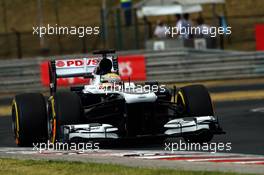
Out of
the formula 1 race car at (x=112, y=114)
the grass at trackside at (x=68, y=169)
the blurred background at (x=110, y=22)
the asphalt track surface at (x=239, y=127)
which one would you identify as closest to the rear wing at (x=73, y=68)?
the formula 1 race car at (x=112, y=114)

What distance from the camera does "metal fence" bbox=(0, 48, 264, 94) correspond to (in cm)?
2734

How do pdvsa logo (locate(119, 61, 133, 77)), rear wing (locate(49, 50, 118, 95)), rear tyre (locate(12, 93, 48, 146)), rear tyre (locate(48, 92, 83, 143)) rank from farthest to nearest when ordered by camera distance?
pdvsa logo (locate(119, 61, 133, 77)) < rear wing (locate(49, 50, 118, 95)) < rear tyre (locate(12, 93, 48, 146)) < rear tyre (locate(48, 92, 83, 143))

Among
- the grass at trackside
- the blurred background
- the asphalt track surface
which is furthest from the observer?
the blurred background

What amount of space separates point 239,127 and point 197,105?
275cm

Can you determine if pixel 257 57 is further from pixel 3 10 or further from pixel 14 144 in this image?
pixel 3 10

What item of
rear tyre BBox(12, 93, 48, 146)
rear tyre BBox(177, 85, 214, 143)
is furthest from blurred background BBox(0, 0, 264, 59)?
rear tyre BBox(12, 93, 48, 146)

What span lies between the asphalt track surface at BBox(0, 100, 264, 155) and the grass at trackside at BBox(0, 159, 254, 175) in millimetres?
2430

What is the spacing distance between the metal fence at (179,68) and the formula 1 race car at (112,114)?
516 inches

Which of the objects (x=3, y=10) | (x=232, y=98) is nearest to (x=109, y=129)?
(x=232, y=98)

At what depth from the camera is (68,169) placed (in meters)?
10.2

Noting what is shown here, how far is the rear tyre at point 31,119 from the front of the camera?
13.5 m

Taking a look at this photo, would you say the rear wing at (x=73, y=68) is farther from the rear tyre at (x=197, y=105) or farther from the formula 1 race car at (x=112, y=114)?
the rear tyre at (x=197, y=105)

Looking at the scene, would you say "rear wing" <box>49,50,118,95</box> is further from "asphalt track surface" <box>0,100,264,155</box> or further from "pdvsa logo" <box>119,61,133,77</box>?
"pdvsa logo" <box>119,61,133,77</box>

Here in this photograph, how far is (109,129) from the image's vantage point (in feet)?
42.0
